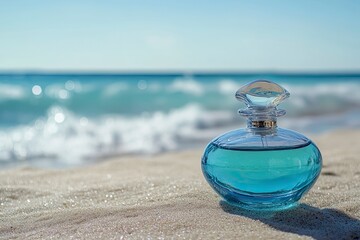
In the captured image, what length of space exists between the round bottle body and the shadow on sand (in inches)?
1.6

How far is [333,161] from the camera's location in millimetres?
2857

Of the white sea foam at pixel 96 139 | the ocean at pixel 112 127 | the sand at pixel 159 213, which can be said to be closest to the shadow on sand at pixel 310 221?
the sand at pixel 159 213

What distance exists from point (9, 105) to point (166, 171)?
379 inches

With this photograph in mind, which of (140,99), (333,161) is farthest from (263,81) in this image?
(140,99)

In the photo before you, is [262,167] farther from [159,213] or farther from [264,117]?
[159,213]

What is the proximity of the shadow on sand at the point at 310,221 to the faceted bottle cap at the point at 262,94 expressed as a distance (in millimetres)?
378

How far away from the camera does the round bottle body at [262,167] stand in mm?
1588

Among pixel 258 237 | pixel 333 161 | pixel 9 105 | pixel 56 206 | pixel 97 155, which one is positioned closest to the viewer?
pixel 258 237

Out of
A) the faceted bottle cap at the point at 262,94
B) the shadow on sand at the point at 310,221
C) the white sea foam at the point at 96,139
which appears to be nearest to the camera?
the shadow on sand at the point at 310,221

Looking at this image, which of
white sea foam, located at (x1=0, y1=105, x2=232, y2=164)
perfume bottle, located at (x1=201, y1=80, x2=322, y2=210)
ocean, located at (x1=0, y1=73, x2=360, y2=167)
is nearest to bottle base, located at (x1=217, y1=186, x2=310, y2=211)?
perfume bottle, located at (x1=201, y1=80, x2=322, y2=210)

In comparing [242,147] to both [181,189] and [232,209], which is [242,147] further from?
[181,189]

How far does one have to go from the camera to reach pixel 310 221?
1.64 meters

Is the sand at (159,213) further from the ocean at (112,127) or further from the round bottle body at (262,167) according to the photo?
the ocean at (112,127)

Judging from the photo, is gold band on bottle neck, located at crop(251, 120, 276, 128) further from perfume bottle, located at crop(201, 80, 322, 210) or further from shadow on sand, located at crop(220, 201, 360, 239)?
shadow on sand, located at crop(220, 201, 360, 239)
